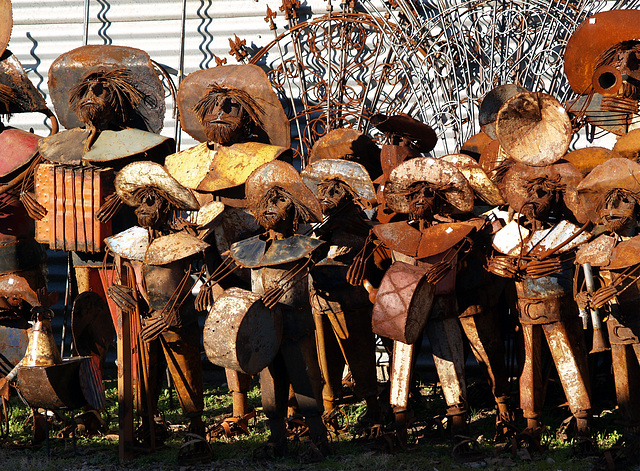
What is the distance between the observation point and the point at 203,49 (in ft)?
27.6

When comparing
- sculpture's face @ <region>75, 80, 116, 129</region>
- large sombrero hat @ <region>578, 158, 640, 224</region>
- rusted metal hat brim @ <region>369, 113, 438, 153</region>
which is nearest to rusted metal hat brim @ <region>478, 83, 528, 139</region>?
rusted metal hat brim @ <region>369, 113, 438, 153</region>

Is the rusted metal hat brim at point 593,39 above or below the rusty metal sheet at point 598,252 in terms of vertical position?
above

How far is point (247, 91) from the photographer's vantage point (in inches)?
261

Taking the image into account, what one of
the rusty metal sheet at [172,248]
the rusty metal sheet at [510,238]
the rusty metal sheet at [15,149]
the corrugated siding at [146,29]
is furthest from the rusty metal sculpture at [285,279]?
the corrugated siding at [146,29]

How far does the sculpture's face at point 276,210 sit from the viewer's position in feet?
18.2

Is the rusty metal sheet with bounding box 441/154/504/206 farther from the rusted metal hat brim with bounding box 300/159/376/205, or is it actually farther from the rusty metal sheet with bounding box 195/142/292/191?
the rusty metal sheet with bounding box 195/142/292/191

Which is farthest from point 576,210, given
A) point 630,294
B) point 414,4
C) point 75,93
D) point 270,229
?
point 75,93

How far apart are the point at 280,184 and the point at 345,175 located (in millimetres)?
773

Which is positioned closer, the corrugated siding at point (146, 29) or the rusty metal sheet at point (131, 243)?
the rusty metal sheet at point (131, 243)

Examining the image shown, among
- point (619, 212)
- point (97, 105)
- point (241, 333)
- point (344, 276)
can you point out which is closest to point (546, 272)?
point (619, 212)

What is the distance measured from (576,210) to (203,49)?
4169 mm

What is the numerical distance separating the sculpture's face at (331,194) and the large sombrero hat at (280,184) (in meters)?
0.53

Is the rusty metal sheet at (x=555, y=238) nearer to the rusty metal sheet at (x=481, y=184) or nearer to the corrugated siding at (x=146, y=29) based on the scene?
the rusty metal sheet at (x=481, y=184)

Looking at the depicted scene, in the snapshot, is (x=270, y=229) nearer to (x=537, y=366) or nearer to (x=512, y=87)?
(x=537, y=366)
